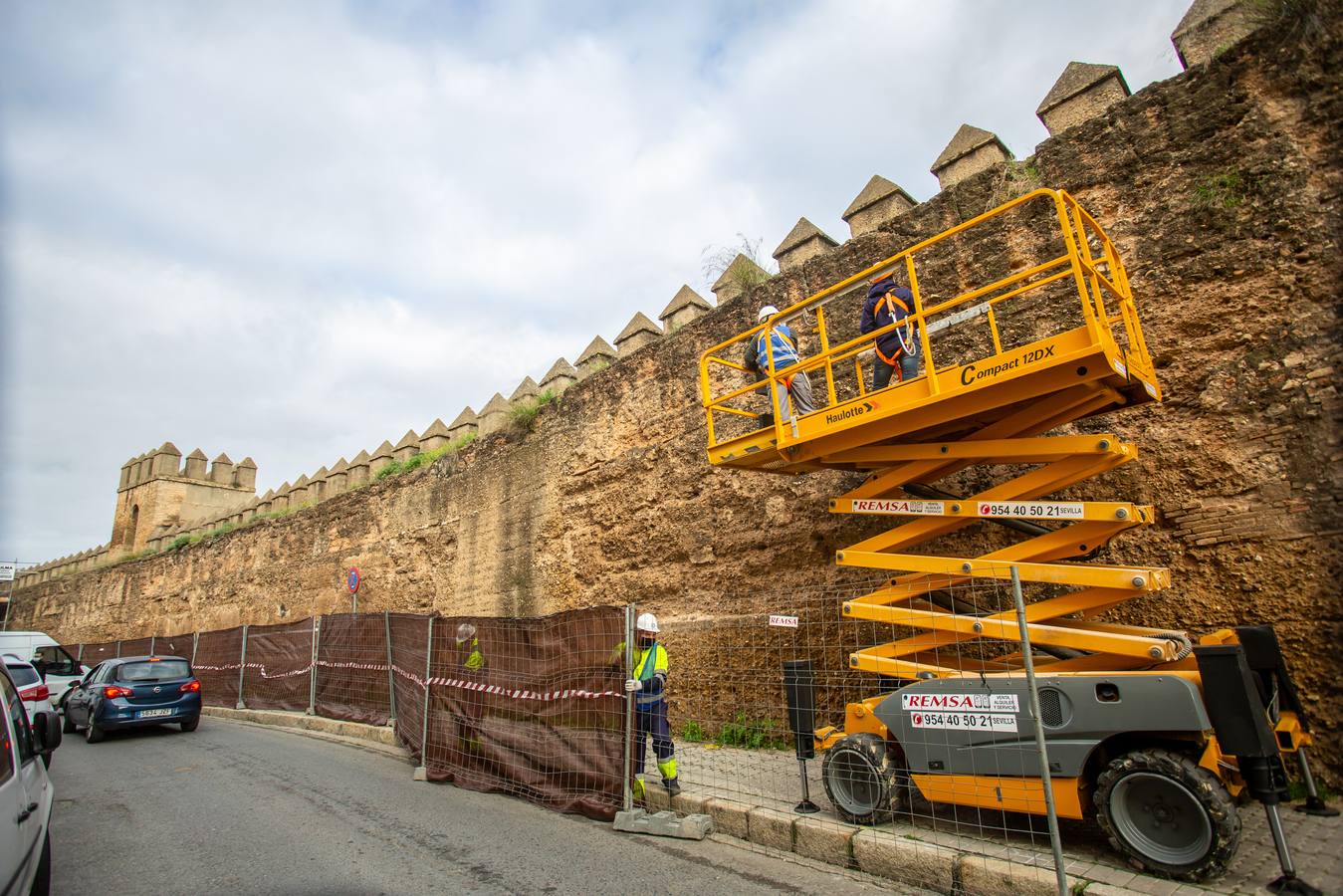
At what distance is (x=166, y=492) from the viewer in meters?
29.0

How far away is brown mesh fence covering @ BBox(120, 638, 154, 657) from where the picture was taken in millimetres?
18812

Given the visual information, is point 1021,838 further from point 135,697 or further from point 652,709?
point 135,697

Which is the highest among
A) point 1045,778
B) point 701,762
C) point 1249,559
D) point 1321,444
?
point 1321,444

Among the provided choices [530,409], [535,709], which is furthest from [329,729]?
[535,709]

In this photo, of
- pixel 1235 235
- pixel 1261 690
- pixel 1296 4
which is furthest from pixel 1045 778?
pixel 1296 4

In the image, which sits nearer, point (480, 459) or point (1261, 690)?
point (1261, 690)

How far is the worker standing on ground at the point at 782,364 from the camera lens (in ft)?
19.8

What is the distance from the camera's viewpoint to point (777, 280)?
29.7ft

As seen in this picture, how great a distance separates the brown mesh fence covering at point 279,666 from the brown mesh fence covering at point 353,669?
66 cm

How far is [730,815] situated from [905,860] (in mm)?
1480

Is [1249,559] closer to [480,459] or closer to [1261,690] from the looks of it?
[1261,690]

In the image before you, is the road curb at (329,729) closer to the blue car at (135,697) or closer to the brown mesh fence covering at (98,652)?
the blue car at (135,697)

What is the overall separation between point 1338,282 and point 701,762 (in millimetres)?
6560

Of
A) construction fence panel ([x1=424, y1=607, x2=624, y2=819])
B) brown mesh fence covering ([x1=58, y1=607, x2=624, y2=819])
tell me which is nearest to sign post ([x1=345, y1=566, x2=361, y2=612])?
brown mesh fence covering ([x1=58, y1=607, x2=624, y2=819])
